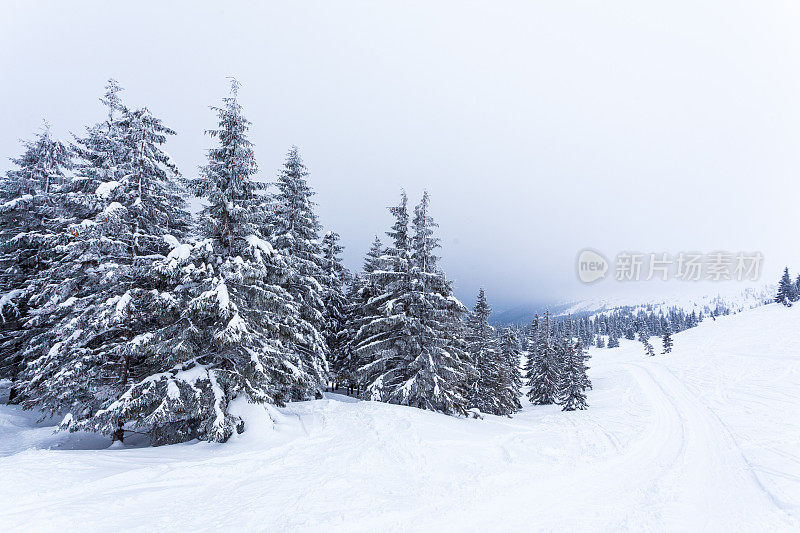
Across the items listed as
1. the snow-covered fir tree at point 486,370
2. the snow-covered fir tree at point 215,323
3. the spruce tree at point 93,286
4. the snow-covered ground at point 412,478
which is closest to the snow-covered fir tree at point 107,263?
the spruce tree at point 93,286

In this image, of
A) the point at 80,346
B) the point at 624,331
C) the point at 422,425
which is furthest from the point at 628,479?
the point at 624,331

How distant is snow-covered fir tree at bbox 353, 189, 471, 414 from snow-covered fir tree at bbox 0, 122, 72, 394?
16566 millimetres

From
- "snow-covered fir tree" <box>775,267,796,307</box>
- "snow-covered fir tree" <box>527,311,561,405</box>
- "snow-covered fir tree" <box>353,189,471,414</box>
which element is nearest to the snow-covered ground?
"snow-covered fir tree" <box>353,189,471,414</box>

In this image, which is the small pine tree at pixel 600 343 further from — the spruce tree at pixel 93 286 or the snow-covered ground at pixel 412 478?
the spruce tree at pixel 93 286

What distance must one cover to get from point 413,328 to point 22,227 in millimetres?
21809

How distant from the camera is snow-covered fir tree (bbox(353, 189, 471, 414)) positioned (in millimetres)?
15734

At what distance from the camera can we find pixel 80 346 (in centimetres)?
1110

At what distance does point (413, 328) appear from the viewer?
636 inches

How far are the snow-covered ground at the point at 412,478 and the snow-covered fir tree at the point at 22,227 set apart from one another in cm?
737

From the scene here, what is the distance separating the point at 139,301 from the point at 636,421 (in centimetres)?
2070

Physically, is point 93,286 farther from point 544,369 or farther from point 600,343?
point 600,343

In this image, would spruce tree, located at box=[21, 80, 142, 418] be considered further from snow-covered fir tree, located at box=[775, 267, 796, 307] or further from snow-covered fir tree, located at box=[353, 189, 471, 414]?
snow-covered fir tree, located at box=[775, 267, 796, 307]

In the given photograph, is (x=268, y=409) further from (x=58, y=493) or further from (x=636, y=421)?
(x=636, y=421)

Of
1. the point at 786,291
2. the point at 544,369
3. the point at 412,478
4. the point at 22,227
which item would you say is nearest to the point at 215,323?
the point at 412,478
